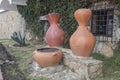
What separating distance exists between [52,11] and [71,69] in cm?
357

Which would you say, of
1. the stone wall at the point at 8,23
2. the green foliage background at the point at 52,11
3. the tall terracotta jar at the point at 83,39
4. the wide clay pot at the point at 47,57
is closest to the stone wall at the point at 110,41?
the green foliage background at the point at 52,11

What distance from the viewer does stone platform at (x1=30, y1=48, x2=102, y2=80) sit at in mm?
5039

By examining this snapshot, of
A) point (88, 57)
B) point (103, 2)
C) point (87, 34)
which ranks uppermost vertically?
point (103, 2)

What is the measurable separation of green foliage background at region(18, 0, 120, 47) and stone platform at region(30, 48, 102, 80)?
170 centimetres

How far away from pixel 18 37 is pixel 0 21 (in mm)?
4076

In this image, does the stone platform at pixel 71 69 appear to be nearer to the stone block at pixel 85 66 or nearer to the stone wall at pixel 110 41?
the stone block at pixel 85 66

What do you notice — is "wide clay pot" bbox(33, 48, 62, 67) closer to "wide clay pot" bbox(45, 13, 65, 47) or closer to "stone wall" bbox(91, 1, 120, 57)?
"wide clay pot" bbox(45, 13, 65, 47)

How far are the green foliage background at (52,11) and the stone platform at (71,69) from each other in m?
1.70

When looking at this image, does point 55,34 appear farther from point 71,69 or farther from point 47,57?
point 71,69

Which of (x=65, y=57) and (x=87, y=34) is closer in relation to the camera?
(x=87, y=34)

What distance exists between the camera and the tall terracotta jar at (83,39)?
539 centimetres

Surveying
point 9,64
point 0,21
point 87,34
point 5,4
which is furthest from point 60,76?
point 0,21

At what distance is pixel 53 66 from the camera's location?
5.83 metres

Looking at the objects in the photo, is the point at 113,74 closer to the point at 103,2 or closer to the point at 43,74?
the point at 43,74
